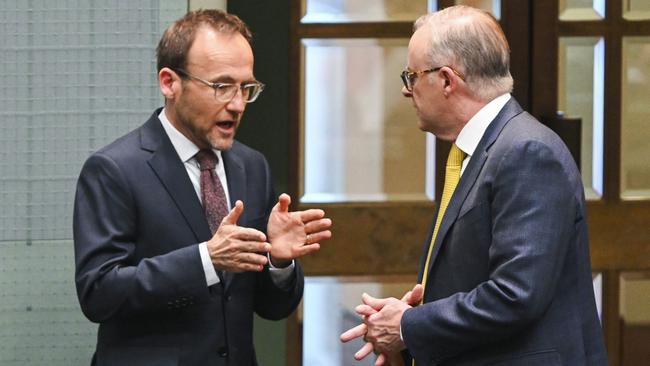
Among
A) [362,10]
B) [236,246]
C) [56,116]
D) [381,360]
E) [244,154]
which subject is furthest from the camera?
[362,10]

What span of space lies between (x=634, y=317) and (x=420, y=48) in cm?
169

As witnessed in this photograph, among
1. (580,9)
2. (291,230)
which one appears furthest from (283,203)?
(580,9)

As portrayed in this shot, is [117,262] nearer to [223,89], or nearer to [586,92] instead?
[223,89]

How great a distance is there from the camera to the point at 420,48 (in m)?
2.83

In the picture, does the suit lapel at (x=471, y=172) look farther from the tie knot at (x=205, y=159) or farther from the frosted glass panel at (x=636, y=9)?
the frosted glass panel at (x=636, y=9)

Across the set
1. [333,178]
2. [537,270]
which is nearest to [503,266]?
[537,270]

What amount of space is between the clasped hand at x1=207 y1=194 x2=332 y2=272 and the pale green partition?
95cm

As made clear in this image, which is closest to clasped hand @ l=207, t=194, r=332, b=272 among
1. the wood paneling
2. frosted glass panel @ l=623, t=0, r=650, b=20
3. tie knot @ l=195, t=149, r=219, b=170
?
tie knot @ l=195, t=149, r=219, b=170

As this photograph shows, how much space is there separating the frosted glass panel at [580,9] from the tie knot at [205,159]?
157 centimetres

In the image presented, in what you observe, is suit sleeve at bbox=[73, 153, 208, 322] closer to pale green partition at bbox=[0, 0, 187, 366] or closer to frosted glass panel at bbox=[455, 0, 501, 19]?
pale green partition at bbox=[0, 0, 187, 366]

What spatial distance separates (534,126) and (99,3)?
1.65 metres

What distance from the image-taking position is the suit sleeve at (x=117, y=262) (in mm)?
2789

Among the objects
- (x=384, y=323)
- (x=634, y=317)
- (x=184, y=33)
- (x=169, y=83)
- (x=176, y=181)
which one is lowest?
(x=634, y=317)

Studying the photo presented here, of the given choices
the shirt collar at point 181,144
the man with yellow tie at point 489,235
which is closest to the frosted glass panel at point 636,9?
the man with yellow tie at point 489,235
